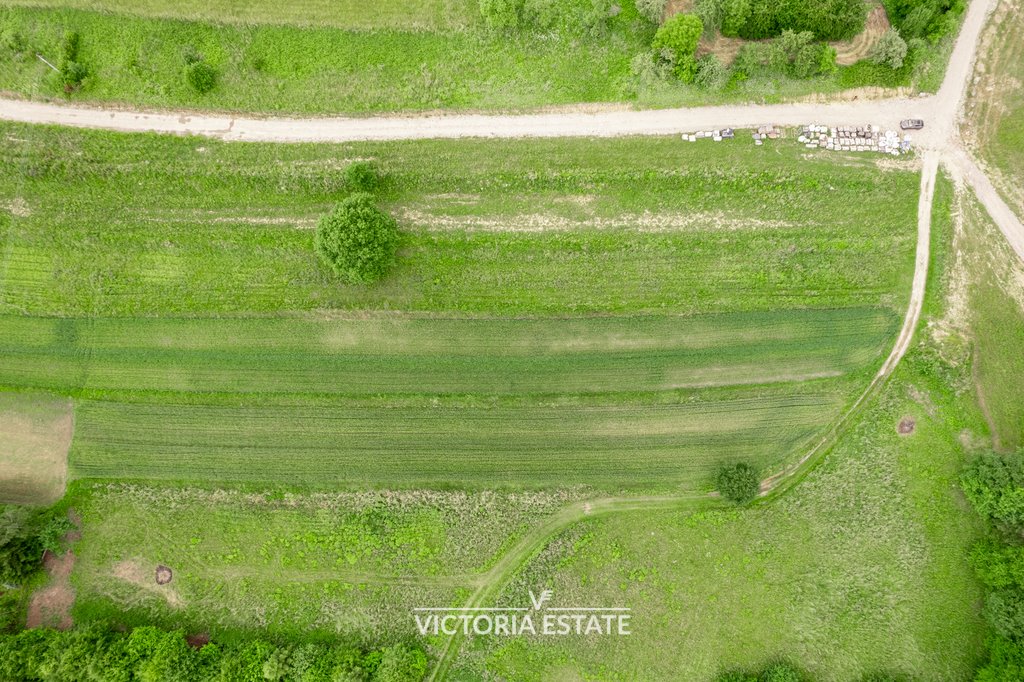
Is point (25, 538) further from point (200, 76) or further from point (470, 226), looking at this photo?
point (470, 226)

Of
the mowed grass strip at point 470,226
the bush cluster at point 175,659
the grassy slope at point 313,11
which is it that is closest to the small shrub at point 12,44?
the grassy slope at point 313,11

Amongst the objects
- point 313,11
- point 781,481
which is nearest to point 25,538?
point 313,11

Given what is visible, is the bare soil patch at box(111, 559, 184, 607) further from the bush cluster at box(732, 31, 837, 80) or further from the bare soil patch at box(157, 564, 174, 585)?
the bush cluster at box(732, 31, 837, 80)

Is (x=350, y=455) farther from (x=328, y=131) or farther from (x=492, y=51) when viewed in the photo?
(x=492, y=51)

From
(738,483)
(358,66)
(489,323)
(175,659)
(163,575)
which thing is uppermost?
(358,66)

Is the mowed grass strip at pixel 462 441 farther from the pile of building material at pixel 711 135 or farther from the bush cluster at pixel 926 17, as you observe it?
the bush cluster at pixel 926 17

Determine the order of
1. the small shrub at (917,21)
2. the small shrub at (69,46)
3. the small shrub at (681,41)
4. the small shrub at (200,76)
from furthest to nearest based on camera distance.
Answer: the small shrub at (69,46) < the small shrub at (200,76) < the small shrub at (917,21) < the small shrub at (681,41)
